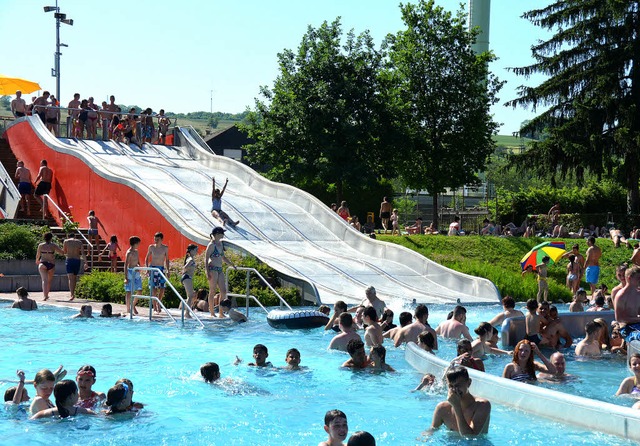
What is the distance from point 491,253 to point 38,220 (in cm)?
1461

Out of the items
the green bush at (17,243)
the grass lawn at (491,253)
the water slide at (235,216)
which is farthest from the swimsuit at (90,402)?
the grass lawn at (491,253)

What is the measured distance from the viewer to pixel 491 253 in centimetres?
3066

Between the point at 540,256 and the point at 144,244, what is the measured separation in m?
11.1

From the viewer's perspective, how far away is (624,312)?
12664 mm

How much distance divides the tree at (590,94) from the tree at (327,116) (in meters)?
6.93

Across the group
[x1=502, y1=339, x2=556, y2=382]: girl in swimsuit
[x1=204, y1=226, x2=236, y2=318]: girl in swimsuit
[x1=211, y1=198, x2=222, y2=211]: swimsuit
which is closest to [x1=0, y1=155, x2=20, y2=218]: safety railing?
[x1=211, y1=198, x2=222, y2=211]: swimsuit

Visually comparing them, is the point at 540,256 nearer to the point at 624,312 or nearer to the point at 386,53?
the point at 624,312

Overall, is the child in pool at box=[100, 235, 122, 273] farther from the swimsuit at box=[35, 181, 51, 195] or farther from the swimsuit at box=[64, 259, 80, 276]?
the swimsuit at box=[35, 181, 51, 195]

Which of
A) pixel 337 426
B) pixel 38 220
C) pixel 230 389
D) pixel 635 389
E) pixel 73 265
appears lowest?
pixel 230 389

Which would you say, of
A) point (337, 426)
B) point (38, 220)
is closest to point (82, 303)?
point (38, 220)

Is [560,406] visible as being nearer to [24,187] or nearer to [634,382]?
[634,382]

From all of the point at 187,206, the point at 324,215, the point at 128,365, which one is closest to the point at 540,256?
the point at 324,215

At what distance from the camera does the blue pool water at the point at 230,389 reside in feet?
32.2

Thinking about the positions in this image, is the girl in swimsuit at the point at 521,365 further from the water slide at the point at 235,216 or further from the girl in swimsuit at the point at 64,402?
the water slide at the point at 235,216
